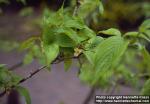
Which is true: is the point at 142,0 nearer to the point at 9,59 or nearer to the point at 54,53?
the point at 9,59

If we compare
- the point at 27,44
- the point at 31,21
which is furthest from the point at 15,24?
the point at 27,44

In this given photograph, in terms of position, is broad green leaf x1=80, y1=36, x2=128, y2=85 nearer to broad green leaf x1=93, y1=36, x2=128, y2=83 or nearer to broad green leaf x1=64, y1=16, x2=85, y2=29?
broad green leaf x1=93, y1=36, x2=128, y2=83

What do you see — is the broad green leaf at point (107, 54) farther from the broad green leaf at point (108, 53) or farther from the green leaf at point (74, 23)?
the green leaf at point (74, 23)

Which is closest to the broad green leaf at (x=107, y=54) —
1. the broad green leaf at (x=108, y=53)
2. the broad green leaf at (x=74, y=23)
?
the broad green leaf at (x=108, y=53)

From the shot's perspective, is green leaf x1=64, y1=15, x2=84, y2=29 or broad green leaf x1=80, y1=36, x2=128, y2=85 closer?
broad green leaf x1=80, y1=36, x2=128, y2=85

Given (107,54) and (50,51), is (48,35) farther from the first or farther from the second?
(107,54)

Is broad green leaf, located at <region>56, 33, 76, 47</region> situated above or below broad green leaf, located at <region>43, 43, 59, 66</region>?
above

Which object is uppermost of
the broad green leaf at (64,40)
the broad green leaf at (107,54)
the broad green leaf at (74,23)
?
the broad green leaf at (74,23)

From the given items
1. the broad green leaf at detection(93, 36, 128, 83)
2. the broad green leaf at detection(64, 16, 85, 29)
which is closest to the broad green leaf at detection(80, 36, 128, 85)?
the broad green leaf at detection(93, 36, 128, 83)

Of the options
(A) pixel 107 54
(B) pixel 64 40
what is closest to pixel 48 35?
(B) pixel 64 40
